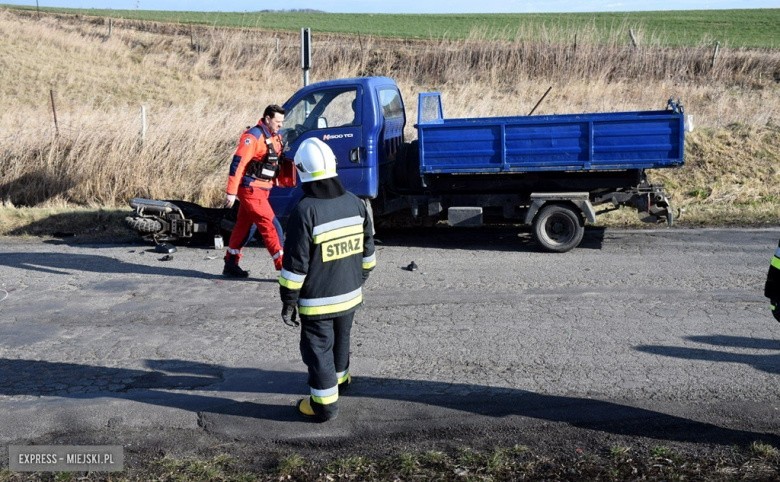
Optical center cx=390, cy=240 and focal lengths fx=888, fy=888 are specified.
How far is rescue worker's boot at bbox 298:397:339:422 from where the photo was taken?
18.4 feet

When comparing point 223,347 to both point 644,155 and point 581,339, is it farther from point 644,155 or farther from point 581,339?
point 644,155

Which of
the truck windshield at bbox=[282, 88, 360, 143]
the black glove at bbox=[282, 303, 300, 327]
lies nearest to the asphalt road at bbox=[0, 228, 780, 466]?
the black glove at bbox=[282, 303, 300, 327]

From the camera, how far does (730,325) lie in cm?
754

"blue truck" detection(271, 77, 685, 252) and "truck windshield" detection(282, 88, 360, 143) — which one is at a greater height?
"truck windshield" detection(282, 88, 360, 143)

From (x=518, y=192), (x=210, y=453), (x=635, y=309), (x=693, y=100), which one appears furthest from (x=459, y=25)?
(x=210, y=453)

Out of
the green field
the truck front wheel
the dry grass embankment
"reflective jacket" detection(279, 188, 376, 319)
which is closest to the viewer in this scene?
"reflective jacket" detection(279, 188, 376, 319)

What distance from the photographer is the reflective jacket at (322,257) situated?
5.40 metres

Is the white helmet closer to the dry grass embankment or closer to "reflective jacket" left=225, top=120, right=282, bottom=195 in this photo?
"reflective jacket" left=225, top=120, right=282, bottom=195

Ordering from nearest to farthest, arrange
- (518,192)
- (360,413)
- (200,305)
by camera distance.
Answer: (360,413) → (200,305) → (518,192)

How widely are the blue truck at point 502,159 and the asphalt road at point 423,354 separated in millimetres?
575

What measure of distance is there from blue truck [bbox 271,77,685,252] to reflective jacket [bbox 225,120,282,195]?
1.31 m

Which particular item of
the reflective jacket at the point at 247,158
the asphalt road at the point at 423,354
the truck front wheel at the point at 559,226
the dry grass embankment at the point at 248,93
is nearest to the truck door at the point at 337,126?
the asphalt road at the point at 423,354

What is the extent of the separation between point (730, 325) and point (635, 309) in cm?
88

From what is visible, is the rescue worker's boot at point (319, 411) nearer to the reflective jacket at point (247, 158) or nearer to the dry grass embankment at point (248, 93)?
the reflective jacket at point (247, 158)
